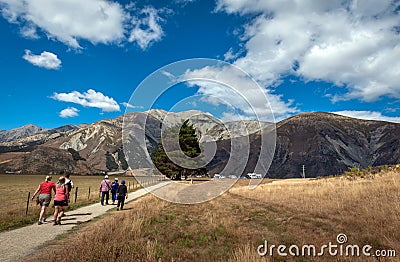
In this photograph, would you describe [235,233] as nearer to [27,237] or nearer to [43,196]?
[27,237]

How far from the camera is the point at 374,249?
24.4ft

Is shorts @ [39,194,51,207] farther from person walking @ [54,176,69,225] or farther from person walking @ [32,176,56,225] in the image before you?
person walking @ [54,176,69,225]

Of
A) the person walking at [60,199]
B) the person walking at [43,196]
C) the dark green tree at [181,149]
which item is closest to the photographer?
the person walking at [60,199]

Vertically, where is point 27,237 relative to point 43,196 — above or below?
below

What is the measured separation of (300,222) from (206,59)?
9339mm

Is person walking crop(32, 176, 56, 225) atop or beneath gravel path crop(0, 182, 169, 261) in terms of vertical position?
atop

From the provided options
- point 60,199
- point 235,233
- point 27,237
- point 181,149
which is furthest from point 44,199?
point 181,149

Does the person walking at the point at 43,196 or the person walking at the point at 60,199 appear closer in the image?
the person walking at the point at 60,199

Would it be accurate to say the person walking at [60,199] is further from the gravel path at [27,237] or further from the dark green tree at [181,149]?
the dark green tree at [181,149]

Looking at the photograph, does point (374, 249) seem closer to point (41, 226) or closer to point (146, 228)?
point (146, 228)

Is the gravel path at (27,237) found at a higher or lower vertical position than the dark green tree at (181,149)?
lower

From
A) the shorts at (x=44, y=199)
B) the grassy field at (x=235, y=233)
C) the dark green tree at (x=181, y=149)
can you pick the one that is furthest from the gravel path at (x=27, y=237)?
the dark green tree at (x=181, y=149)

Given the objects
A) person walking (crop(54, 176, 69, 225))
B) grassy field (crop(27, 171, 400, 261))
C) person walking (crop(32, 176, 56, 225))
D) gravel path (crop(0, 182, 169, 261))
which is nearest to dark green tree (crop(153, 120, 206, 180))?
grassy field (crop(27, 171, 400, 261))

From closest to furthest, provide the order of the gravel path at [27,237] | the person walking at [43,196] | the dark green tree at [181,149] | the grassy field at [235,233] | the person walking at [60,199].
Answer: the grassy field at [235,233] → the gravel path at [27,237] → the person walking at [60,199] → the person walking at [43,196] → the dark green tree at [181,149]
